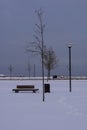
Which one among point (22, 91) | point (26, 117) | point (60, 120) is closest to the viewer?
point (60, 120)

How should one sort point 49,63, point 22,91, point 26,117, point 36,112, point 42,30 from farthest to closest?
point 49,63
point 22,91
point 42,30
point 36,112
point 26,117

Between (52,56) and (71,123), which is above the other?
(52,56)

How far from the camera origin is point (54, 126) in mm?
11742

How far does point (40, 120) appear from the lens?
1320cm

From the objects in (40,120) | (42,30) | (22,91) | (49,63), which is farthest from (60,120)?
(49,63)

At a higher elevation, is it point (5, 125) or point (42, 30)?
point (42, 30)

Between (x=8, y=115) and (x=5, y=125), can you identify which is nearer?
(x=5, y=125)

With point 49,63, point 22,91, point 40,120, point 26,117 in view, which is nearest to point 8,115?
point 26,117

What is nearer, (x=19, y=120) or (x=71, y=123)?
(x=71, y=123)

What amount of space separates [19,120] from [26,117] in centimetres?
89

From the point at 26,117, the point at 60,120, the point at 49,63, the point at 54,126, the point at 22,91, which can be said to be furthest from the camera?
the point at 49,63

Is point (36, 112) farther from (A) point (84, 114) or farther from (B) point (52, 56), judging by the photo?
(B) point (52, 56)

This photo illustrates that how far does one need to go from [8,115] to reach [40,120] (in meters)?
1.98

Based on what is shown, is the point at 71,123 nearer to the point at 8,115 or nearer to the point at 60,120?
the point at 60,120
